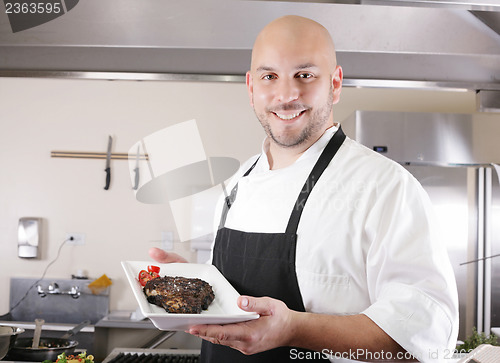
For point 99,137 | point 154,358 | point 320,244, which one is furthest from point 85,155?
point 320,244

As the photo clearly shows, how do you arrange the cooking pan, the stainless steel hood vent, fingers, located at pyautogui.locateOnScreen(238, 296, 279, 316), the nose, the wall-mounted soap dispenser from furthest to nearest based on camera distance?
the wall-mounted soap dispenser → the stainless steel hood vent → the cooking pan → the nose → fingers, located at pyautogui.locateOnScreen(238, 296, 279, 316)

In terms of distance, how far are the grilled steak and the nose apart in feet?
1.59

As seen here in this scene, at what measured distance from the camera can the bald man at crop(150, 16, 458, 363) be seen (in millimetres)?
1053

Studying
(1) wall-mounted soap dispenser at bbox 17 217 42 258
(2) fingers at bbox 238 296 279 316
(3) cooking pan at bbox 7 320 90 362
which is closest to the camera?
(2) fingers at bbox 238 296 279 316

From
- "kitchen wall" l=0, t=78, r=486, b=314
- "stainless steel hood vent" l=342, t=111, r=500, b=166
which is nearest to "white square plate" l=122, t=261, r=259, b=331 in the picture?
"stainless steel hood vent" l=342, t=111, r=500, b=166

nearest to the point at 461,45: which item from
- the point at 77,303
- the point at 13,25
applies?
the point at 13,25

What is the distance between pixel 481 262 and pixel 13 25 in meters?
3.11

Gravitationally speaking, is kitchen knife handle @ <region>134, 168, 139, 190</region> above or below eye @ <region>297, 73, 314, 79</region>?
below

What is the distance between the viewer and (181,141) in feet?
14.1

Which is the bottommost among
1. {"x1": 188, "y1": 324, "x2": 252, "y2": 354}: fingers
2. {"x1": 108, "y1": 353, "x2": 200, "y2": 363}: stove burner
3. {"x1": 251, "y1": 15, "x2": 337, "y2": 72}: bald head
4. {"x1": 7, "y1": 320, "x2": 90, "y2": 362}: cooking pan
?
{"x1": 108, "y1": 353, "x2": 200, "y2": 363}: stove burner

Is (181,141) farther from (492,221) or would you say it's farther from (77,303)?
(492,221)

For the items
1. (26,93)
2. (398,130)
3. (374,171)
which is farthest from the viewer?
(26,93)

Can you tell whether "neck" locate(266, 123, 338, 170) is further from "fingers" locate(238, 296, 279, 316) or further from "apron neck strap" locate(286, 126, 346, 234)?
"fingers" locate(238, 296, 279, 316)

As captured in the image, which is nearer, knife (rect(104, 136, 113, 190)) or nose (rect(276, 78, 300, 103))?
nose (rect(276, 78, 300, 103))
